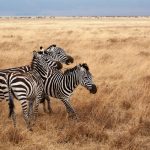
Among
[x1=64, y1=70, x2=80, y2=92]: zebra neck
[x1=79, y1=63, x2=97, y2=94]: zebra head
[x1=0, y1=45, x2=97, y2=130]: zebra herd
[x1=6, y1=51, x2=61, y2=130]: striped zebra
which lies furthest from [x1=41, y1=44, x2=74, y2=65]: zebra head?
[x1=79, y1=63, x2=97, y2=94]: zebra head

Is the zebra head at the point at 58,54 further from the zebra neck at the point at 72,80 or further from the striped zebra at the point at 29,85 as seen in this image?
the zebra neck at the point at 72,80

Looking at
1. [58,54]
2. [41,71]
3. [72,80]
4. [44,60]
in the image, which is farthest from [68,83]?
[58,54]

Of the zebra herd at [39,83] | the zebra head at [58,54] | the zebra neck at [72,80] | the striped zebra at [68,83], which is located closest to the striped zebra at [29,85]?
the zebra herd at [39,83]

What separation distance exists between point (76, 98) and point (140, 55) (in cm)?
894

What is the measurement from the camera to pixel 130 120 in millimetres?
8539

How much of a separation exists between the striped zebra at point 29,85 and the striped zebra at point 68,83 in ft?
0.57

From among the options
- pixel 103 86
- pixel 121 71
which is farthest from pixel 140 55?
pixel 103 86

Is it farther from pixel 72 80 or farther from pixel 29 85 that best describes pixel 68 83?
pixel 29 85

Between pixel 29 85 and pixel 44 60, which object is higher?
pixel 44 60

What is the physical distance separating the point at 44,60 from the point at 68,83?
31.2 inches

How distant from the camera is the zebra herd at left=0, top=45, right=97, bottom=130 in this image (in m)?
7.59

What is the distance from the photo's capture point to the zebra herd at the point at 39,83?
24.9 ft

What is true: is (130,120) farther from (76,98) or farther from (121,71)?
(121,71)

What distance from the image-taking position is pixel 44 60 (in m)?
8.86
